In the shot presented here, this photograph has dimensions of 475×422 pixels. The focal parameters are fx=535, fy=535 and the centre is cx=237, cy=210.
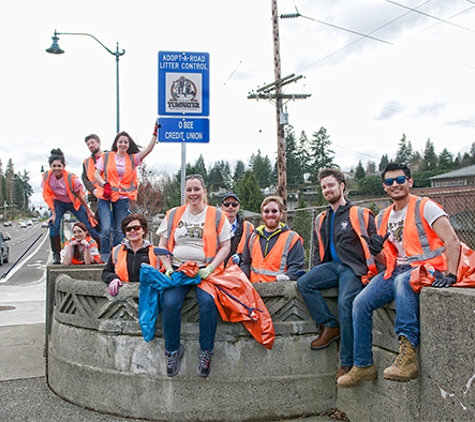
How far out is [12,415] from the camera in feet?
16.3

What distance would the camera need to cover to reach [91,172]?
7.99 m

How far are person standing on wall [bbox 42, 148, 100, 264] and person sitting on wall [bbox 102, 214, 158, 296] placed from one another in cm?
303

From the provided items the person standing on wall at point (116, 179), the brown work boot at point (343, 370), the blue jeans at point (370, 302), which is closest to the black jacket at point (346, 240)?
the blue jeans at point (370, 302)

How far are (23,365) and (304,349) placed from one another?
3.94 metres

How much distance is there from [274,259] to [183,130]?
2.11 metres

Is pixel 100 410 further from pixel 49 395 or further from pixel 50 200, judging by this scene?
pixel 50 200

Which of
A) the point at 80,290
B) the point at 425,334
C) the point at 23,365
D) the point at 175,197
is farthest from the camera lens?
the point at 175,197

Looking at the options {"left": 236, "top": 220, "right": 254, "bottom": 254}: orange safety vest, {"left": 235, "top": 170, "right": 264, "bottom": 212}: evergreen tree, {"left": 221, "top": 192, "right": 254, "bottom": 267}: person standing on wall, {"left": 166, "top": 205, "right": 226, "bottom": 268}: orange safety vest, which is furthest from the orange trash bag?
{"left": 235, "top": 170, "right": 264, "bottom": 212}: evergreen tree

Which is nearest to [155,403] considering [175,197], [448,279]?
[448,279]

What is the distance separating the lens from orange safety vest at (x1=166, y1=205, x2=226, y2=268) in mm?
5012

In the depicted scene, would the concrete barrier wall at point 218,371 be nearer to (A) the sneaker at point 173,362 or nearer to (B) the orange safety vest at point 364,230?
(A) the sneaker at point 173,362

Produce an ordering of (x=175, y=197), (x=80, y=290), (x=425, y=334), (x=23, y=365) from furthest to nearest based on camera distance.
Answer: (x=175, y=197)
(x=23, y=365)
(x=80, y=290)
(x=425, y=334)

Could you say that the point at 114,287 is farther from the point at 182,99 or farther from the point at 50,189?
the point at 50,189

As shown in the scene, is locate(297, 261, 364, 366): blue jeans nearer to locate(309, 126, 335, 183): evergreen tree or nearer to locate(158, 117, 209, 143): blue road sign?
locate(158, 117, 209, 143): blue road sign
